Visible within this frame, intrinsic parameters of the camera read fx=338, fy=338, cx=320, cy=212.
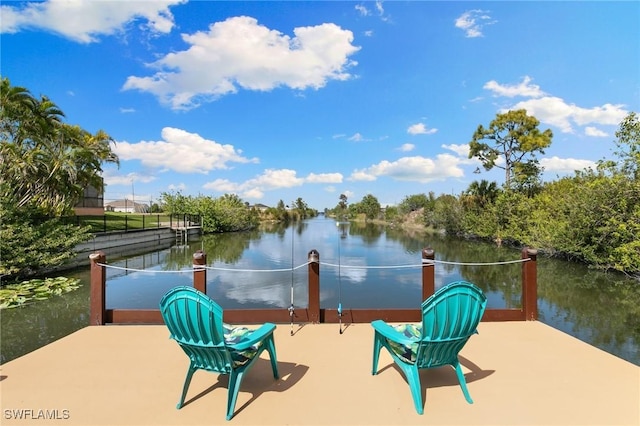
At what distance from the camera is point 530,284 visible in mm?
3779

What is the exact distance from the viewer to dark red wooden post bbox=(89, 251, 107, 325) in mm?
3658

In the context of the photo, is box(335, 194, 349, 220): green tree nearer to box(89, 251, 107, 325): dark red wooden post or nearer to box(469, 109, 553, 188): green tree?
box(469, 109, 553, 188): green tree

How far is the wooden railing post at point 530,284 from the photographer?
148 inches

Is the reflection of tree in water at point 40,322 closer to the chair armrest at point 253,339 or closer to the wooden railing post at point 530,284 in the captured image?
the chair armrest at point 253,339

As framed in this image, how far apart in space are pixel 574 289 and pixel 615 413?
7522 millimetres

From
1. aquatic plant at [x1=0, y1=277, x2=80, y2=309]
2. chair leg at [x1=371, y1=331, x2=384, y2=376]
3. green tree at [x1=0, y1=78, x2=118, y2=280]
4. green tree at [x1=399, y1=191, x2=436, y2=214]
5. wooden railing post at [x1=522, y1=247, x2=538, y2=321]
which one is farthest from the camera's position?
green tree at [x1=399, y1=191, x2=436, y2=214]

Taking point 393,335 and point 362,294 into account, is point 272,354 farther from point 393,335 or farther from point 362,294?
point 362,294

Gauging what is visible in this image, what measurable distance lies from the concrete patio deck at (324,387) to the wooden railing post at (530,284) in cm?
54

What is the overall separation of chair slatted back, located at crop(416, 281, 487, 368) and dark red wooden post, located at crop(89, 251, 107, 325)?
10.9 feet

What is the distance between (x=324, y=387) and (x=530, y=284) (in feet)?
9.06

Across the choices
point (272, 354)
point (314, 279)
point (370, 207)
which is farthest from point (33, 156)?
point (370, 207)

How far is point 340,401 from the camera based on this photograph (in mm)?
2170

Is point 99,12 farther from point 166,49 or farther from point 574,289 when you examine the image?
point 574,289

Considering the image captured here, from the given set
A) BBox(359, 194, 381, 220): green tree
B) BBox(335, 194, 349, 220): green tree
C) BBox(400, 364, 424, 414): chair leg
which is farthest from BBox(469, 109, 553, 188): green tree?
BBox(335, 194, 349, 220): green tree
